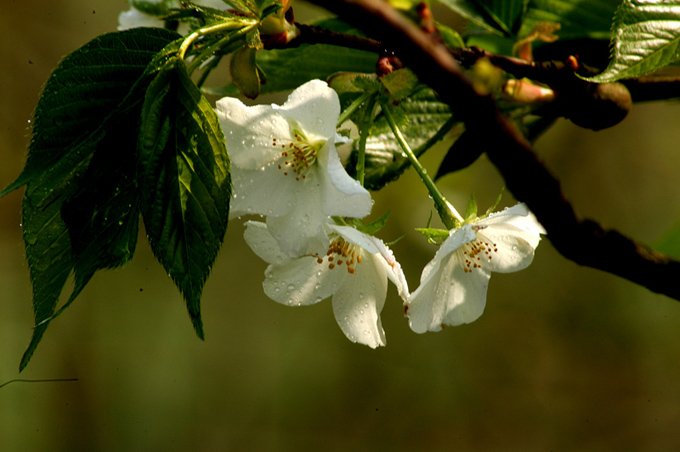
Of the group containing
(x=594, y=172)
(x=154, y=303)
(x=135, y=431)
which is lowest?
(x=135, y=431)

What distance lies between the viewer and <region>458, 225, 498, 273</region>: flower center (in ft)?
2.24

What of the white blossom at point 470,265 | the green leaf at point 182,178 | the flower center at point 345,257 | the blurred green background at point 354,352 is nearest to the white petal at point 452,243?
the white blossom at point 470,265

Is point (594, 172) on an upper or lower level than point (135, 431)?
upper

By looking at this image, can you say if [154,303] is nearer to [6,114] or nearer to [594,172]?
[6,114]

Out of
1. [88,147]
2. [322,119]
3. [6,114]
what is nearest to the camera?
[88,147]

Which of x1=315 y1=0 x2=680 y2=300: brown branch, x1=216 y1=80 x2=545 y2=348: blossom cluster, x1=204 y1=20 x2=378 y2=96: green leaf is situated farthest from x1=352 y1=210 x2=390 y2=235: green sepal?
x1=315 y1=0 x2=680 y2=300: brown branch

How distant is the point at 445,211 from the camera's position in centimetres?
62

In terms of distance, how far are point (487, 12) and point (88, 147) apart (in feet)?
1.75

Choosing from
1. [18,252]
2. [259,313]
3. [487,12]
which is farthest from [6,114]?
[487,12]

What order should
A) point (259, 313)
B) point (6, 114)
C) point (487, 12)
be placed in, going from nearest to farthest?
1. point (487, 12)
2. point (6, 114)
3. point (259, 313)

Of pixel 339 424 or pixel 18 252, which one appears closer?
pixel 18 252

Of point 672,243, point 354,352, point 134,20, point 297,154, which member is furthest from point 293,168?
point 354,352

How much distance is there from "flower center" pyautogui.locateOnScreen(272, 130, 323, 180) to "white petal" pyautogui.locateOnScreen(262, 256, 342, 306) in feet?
0.35

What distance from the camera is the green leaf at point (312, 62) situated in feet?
2.33
